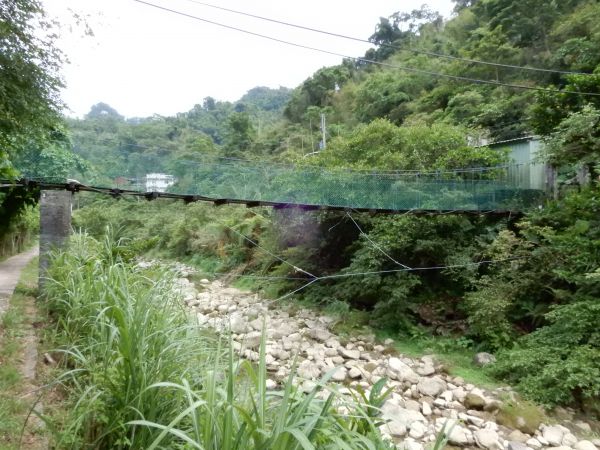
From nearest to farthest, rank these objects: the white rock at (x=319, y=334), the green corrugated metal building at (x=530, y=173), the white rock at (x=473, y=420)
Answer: the white rock at (x=473, y=420)
the white rock at (x=319, y=334)
the green corrugated metal building at (x=530, y=173)

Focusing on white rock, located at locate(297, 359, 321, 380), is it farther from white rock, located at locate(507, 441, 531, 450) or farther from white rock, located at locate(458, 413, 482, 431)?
white rock, located at locate(507, 441, 531, 450)

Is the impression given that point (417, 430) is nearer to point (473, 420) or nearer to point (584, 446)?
point (473, 420)

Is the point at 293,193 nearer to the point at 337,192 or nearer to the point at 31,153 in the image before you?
the point at 337,192

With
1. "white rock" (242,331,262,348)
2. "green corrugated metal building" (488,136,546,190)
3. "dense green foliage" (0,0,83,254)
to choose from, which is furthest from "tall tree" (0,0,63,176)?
"green corrugated metal building" (488,136,546,190)

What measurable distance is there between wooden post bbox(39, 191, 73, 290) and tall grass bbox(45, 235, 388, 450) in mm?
1667

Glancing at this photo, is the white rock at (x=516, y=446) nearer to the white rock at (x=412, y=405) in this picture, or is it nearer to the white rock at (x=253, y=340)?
the white rock at (x=412, y=405)

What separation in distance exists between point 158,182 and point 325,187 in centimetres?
197

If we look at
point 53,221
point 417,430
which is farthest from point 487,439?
point 53,221

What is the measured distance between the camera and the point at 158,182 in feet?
13.1

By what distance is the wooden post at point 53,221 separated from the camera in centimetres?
314

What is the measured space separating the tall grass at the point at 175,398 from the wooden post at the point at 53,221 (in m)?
1.67

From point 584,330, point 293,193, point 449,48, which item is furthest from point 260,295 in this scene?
point 449,48

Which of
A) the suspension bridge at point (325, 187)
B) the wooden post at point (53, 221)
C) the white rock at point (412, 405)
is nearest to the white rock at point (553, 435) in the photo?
the white rock at point (412, 405)

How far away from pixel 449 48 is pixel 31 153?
1258 cm
